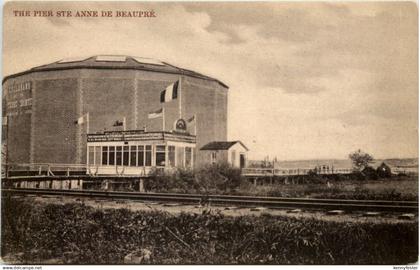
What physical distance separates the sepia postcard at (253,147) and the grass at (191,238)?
0.10ft

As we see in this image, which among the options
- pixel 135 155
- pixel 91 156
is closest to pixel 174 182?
pixel 135 155

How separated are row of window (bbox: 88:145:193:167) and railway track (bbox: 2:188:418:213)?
2362 mm

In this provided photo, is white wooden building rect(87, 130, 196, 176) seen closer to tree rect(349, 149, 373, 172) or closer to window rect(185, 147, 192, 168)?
window rect(185, 147, 192, 168)

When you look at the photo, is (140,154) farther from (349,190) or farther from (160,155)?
(349,190)

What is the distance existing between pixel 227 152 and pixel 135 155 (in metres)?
3.74

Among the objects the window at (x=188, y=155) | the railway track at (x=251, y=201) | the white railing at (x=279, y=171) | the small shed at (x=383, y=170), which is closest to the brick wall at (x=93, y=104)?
the window at (x=188, y=155)

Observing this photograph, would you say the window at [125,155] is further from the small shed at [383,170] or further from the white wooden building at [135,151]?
the small shed at [383,170]

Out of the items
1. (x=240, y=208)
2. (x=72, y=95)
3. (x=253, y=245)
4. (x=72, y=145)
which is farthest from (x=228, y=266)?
(x=72, y=95)

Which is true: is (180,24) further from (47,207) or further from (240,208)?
(47,207)

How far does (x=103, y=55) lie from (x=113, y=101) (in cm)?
424

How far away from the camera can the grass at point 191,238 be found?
9336 millimetres

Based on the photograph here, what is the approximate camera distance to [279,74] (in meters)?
11.0

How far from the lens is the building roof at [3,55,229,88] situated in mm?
11688

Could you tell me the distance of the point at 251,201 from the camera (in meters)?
10.1
